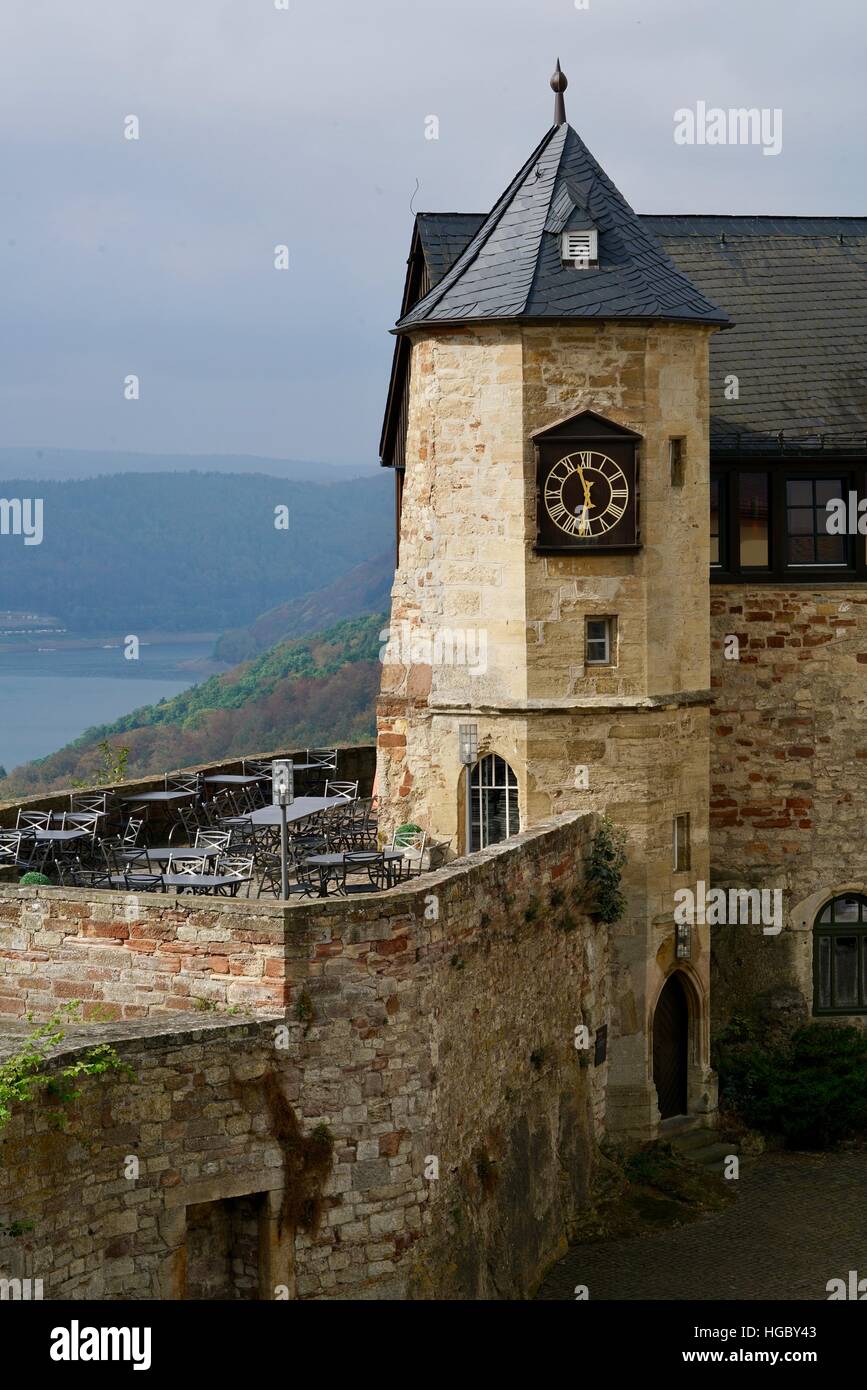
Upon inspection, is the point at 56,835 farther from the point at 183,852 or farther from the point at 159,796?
the point at 159,796

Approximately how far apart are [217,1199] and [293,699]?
194 ft

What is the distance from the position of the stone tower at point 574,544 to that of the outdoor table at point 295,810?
4.20 feet

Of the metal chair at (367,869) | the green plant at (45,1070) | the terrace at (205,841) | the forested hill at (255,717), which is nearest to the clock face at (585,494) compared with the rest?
the terrace at (205,841)

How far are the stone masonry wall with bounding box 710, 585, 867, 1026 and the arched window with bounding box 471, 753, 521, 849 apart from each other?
3771 mm

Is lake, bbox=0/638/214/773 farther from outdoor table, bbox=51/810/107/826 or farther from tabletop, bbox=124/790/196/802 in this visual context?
outdoor table, bbox=51/810/107/826

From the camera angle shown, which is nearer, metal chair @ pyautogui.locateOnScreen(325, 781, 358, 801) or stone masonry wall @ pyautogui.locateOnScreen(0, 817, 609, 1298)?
stone masonry wall @ pyautogui.locateOnScreen(0, 817, 609, 1298)

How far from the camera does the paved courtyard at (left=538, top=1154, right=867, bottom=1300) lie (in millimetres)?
20562

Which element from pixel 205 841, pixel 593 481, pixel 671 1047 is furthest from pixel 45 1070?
pixel 671 1047

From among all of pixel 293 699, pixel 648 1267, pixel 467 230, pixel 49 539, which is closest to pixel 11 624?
pixel 49 539

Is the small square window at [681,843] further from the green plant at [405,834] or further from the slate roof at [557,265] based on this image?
the slate roof at [557,265]

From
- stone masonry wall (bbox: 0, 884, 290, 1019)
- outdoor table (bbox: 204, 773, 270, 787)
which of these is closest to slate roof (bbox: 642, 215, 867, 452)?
outdoor table (bbox: 204, 773, 270, 787)

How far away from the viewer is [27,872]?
20.7m

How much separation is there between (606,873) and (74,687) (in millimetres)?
92984

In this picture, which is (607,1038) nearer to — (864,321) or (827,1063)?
(827,1063)
